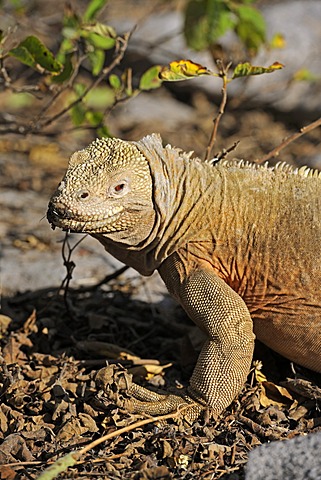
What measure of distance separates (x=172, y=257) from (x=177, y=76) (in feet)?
4.74

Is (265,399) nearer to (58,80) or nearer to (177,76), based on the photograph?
(177,76)

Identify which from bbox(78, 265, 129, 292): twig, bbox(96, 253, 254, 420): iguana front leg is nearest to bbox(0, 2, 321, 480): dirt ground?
bbox(78, 265, 129, 292): twig

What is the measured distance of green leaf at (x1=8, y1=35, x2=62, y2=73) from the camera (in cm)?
648

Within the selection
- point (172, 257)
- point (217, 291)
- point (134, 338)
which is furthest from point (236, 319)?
point (134, 338)

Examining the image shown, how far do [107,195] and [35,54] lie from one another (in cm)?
193

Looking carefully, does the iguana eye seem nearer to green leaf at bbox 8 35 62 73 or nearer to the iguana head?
the iguana head

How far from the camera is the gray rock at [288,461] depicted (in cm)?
425

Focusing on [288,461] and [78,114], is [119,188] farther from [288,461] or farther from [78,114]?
[78,114]

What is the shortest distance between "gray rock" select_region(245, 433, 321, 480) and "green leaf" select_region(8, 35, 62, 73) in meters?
3.79

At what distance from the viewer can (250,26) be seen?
882 cm

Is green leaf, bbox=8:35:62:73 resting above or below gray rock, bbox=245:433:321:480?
above

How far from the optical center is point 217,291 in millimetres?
5414

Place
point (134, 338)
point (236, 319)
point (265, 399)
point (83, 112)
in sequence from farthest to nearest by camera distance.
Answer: point (83, 112), point (134, 338), point (265, 399), point (236, 319)

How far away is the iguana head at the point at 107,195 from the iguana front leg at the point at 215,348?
0.61 m
